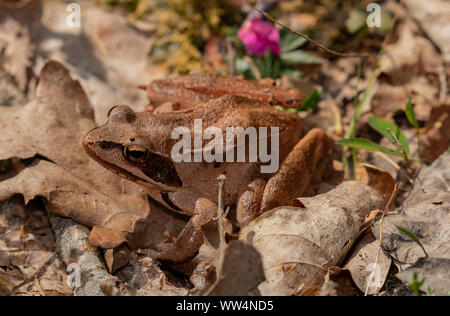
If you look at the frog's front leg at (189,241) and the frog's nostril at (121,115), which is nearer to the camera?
the frog's front leg at (189,241)

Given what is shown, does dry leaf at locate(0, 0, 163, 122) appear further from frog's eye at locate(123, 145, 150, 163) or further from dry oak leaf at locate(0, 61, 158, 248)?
frog's eye at locate(123, 145, 150, 163)

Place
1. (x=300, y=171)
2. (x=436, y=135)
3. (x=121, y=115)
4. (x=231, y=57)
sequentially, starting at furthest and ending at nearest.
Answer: (x=231, y=57) → (x=436, y=135) → (x=300, y=171) → (x=121, y=115)

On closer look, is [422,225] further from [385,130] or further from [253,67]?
[253,67]

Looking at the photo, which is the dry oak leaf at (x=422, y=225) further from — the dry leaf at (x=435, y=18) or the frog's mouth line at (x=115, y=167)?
the dry leaf at (x=435, y=18)

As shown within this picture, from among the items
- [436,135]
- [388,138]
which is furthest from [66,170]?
[436,135]

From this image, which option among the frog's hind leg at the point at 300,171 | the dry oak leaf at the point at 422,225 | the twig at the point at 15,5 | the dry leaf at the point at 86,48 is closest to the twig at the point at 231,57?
the dry leaf at the point at 86,48
